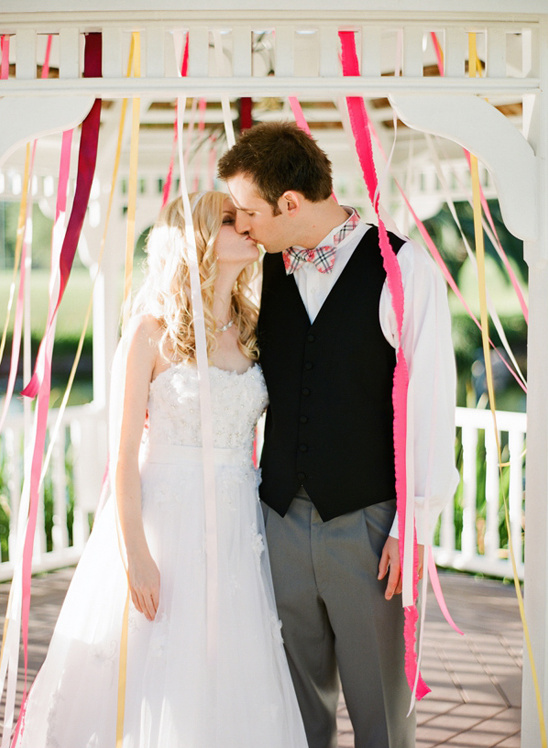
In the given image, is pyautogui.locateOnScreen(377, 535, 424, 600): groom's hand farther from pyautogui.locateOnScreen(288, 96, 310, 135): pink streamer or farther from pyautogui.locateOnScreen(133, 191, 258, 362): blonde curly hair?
pyautogui.locateOnScreen(288, 96, 310, 135): pink streamer

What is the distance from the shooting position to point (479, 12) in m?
1.93

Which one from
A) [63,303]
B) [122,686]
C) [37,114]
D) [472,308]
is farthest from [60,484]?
[63,303]

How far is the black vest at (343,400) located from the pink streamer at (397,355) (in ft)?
0.28

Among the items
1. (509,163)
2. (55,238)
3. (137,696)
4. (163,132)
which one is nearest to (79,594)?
(137,696)

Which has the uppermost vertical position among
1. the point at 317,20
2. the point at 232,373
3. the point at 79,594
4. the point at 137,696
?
the point at 317,20

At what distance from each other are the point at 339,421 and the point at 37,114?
107 cm

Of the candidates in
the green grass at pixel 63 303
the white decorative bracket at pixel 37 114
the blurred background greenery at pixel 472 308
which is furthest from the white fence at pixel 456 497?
the green grass at pixel 63 303

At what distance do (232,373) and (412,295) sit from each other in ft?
1.77

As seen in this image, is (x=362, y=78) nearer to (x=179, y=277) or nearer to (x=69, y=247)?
(x=179, y=277)

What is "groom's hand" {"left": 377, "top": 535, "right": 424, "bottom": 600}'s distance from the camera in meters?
2.10

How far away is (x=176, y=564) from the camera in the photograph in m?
2.16

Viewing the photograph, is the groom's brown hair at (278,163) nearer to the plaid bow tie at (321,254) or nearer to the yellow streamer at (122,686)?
the plaid bow tie at (321,254)

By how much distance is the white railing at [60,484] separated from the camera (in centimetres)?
472

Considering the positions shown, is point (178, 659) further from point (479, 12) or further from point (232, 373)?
point (479, 12)
